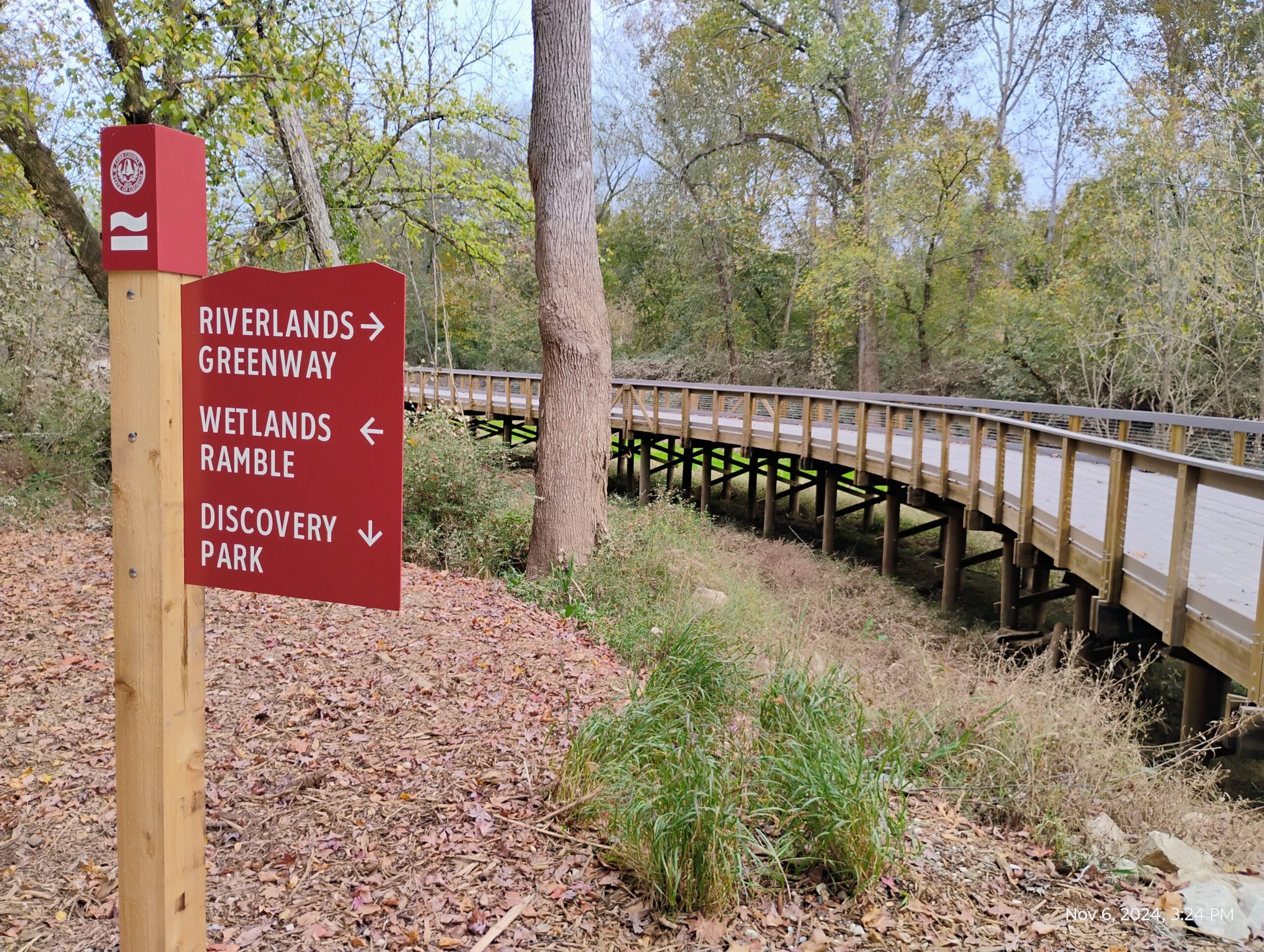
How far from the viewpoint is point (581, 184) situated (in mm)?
7527

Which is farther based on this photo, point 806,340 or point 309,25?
point 806,340

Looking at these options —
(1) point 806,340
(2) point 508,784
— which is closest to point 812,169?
(1) point 806,340

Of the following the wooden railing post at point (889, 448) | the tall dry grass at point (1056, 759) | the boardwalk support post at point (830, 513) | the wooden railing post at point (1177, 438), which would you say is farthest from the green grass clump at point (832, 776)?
the boardwalk support post at point (830, 513)

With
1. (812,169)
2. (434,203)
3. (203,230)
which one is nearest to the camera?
(203,230)

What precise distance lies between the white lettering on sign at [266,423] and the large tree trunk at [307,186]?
7282 mm

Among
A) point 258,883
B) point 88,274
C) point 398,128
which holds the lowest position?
point 258,883

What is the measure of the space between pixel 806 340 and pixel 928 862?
27.8 metres

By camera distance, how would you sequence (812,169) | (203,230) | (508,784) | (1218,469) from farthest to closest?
(812,169)
(1218,469)
(508,784)
(203,230)

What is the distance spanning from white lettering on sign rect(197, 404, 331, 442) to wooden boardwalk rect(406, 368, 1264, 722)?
4205 millimetres

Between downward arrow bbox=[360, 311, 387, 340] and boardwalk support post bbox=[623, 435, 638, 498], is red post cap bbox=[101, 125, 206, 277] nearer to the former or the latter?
downward arrow bbox=[360, 311, 387, 340]

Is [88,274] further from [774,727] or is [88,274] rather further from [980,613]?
[980,613]

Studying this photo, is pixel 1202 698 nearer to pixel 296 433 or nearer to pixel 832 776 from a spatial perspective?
pixel 832 776

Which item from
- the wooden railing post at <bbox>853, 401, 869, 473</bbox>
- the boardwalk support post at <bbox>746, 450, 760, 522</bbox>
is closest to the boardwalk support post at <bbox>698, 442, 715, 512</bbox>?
the boardwalk support post at <bbox>746, 450, 760, 522</bbox>

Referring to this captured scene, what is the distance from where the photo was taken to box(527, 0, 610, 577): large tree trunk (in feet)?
24.0
